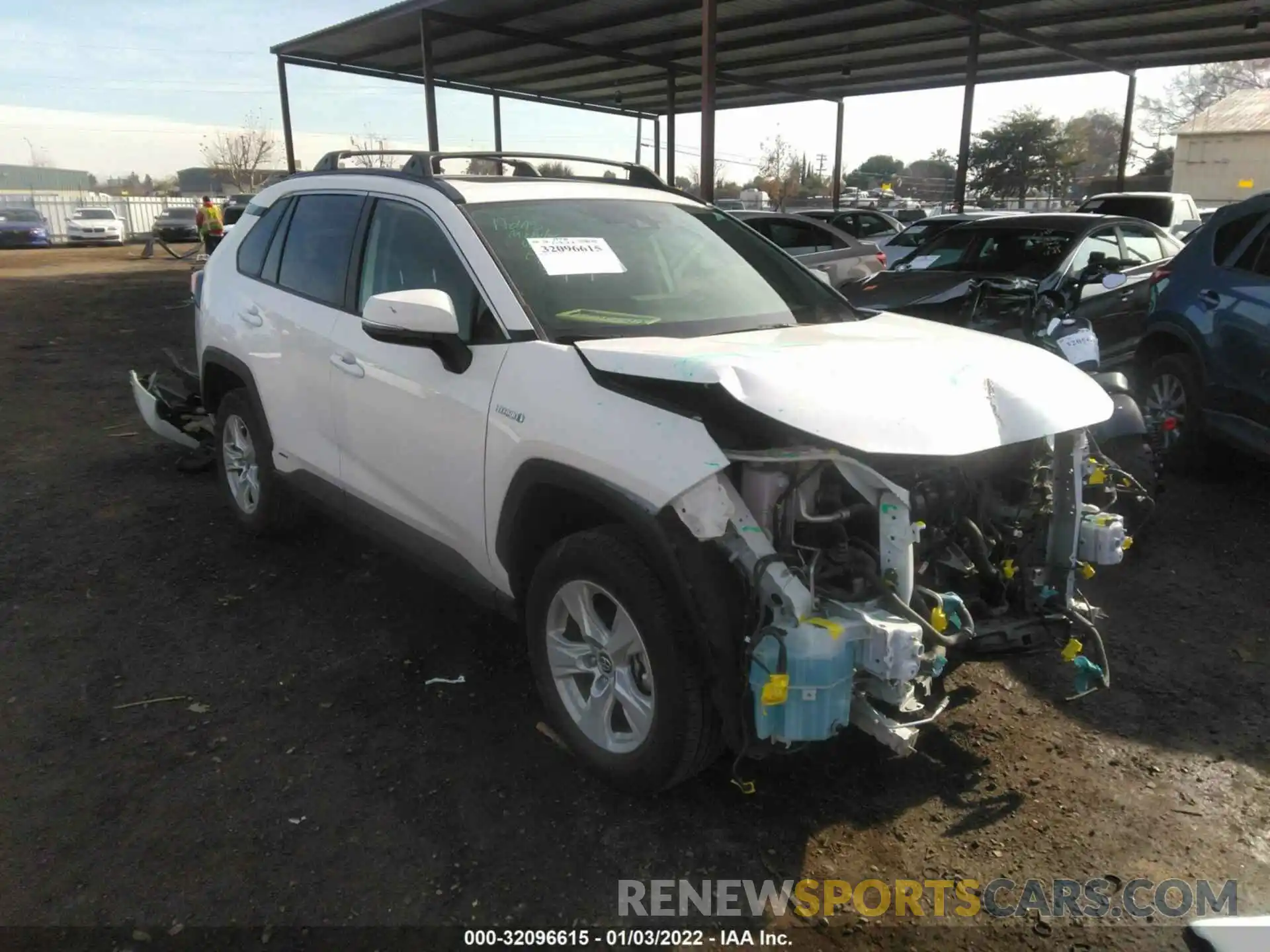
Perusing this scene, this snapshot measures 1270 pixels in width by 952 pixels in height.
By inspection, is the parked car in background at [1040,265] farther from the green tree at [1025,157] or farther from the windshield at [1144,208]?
the green tree at [1025,157]

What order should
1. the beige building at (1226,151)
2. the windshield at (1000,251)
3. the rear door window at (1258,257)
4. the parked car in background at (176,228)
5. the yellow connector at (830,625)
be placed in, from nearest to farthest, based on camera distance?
the yellow connector at (830,625) < the rear door window at (1258,257) < the windshield at (1000,251) < the parked car in background at (176,228) < the beige building at (1226,151)

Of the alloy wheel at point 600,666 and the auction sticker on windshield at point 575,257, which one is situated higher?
the auction sticker on windshield at point 575,257

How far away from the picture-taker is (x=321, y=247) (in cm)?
415

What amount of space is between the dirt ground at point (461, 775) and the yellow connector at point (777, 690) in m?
0.61

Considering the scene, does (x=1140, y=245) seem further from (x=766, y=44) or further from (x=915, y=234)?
(x=766, y=44)

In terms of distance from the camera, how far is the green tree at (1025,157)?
4353 centimetres

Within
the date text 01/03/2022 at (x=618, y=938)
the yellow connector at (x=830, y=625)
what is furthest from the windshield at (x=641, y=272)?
the date text 01/03/2022 at (x=618, y=938)

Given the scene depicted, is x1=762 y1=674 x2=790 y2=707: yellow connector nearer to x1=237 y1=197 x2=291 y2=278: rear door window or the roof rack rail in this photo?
the roof rack rail

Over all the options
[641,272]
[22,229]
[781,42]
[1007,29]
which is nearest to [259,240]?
[641,272]

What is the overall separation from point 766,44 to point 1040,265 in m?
10.0

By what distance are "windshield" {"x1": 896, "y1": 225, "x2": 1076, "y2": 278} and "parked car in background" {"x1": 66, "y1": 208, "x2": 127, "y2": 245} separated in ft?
108

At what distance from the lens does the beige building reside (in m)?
39.2

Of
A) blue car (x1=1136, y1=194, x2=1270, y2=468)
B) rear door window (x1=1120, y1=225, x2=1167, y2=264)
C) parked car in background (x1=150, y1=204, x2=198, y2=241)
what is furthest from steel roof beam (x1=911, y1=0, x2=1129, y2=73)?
parked car in background (x1=150, y1=204, x2=198, y2=241)

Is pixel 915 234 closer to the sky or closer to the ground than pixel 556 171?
closer to the ground
